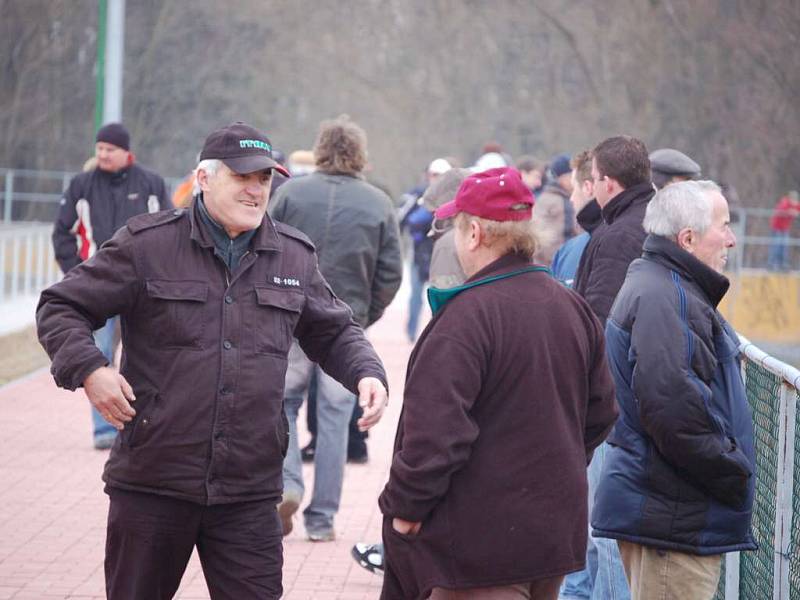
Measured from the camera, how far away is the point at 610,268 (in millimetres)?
5648

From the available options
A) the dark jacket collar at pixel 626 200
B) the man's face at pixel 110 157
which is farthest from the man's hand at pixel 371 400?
the man's face at pixel 110 157

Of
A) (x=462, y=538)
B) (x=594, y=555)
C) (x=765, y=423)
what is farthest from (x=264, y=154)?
(x=594, y=555)

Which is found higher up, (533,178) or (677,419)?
(677,419)

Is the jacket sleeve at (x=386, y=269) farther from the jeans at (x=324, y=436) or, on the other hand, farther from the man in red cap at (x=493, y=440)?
the man in red cap at (x=493, y=440)

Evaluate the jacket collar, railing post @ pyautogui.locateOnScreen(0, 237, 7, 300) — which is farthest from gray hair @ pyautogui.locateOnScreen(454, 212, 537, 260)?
railing post @ pyautogui.locateOnScreen(0, 237, 7, 300)

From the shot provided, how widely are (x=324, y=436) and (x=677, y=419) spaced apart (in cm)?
346

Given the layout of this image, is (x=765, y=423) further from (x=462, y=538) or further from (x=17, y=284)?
(x=17, y=284)

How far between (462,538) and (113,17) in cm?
1403

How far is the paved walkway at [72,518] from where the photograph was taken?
6.55 metres

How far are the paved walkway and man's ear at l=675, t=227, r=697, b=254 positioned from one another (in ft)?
8.78

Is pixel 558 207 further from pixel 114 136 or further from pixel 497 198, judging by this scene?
pixel 497 198

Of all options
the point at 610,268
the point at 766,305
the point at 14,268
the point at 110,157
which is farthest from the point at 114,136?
the point at 766,305

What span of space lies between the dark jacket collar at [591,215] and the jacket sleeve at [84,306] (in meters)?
2.62

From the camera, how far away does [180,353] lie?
4.16 metres
